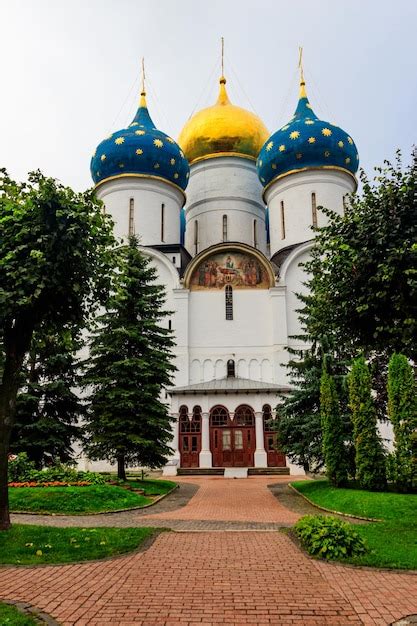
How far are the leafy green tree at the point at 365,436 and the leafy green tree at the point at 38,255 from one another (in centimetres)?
828

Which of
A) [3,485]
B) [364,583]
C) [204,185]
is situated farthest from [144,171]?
[364,583]

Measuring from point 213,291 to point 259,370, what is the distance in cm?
506

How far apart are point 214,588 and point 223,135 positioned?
3478 centimetres

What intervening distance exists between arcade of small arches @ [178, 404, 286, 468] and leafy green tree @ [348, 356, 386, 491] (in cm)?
1084

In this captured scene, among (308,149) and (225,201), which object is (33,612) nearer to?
(308,149)

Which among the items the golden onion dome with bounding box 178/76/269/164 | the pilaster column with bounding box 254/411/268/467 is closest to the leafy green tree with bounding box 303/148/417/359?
the pilaster column with bounding box 254/411/268/467

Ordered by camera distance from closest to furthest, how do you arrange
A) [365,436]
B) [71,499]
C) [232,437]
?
[71,499] → [365,436] → [232,437]

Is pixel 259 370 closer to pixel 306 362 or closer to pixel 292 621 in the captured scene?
pixel 306 362

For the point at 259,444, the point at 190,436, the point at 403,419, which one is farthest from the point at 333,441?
the point at 190,436

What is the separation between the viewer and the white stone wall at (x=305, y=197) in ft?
103

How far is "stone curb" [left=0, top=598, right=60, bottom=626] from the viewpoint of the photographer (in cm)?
475

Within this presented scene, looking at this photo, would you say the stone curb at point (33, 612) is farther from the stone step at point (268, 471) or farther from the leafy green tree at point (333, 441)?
the stone step at point (268, 471)

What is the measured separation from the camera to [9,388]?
8.98m

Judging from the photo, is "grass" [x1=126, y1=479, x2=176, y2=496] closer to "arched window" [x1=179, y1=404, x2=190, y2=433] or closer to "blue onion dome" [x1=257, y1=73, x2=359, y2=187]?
"arched window" [x1=179, y1=404, x2=190, y2=433]
